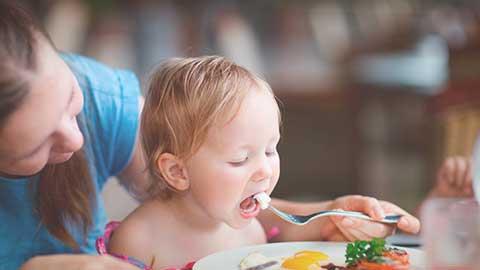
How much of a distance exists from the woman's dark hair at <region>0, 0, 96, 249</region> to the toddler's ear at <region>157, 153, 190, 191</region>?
153 mm

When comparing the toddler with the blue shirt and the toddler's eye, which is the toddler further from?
the blue shirt

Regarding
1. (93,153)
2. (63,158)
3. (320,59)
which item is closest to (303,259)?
(63,158)

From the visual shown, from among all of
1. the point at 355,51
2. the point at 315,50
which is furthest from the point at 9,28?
the point at 315,50

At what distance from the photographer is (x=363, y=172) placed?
4383 mm

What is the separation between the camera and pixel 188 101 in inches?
35.9

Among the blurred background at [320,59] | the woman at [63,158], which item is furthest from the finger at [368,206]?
the blurred background at [320,59]

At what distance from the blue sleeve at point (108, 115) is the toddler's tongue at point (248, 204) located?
357 millimetres

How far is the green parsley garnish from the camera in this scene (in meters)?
0.86

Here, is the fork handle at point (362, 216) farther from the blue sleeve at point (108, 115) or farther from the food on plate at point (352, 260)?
the blue sleeve at point (108, 115)

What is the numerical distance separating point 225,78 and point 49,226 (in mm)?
322

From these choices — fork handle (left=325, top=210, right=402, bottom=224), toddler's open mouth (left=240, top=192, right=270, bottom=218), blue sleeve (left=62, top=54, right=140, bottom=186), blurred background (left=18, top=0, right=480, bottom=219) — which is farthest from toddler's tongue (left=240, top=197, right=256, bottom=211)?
blurred background (left=18, top=0, right=480, bottom=219)

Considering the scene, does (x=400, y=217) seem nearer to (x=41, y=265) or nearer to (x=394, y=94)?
(x=41, y=265)

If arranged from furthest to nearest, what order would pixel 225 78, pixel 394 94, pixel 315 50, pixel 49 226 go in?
pixel 315 50 < pixel 394 94 < pixel 49 226 < pixel 225 78

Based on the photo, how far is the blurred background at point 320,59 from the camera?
14.5 ft
